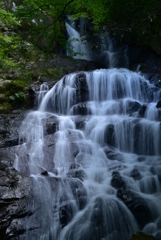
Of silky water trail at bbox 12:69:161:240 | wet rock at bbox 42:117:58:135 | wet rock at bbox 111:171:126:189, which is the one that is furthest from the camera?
wet rock at bbox 42:117:58:135

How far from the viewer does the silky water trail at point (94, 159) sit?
4672 millimetres

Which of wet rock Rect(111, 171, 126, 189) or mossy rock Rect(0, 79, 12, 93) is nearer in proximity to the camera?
wet rock Rect(111, 171, 126, 189)

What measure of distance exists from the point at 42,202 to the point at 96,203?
4.48 feet

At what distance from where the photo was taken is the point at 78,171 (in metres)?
6.46

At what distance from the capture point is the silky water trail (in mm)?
4672

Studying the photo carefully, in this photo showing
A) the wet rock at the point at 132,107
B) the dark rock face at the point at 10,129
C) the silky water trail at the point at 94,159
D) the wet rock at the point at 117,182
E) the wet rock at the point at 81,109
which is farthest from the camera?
the wet rock at the point at 81,109

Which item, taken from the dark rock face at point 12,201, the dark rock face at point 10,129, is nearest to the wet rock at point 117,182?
the dark rock face at point 12,201

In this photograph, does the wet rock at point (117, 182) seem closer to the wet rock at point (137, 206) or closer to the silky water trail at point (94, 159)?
the silky water trail at point (94, 159)

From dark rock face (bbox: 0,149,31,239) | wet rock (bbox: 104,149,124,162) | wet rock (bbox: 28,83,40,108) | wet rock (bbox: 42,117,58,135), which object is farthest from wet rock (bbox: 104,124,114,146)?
wet rock (bbox: 28,83,40,108)

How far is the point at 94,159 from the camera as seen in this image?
7.26 meters

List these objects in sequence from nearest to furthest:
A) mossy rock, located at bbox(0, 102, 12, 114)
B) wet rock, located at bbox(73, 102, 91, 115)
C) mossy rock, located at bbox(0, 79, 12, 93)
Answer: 1. mossy rock, located at bbox(0, 102, 12, 114)
2. wet rock, located at bbox(73, 102, 91, 115)
3. mossy rock, located at bbox(0, 79, 12, 93)

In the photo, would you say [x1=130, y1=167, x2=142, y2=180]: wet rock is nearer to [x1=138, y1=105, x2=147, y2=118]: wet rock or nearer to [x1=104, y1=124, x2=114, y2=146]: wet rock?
[x1=104, y1=124, x2=114, y2=146]: wet rock

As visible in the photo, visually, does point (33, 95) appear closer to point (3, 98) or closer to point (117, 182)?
point (3, 98)

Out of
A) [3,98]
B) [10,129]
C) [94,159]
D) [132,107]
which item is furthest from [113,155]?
[3,98]
